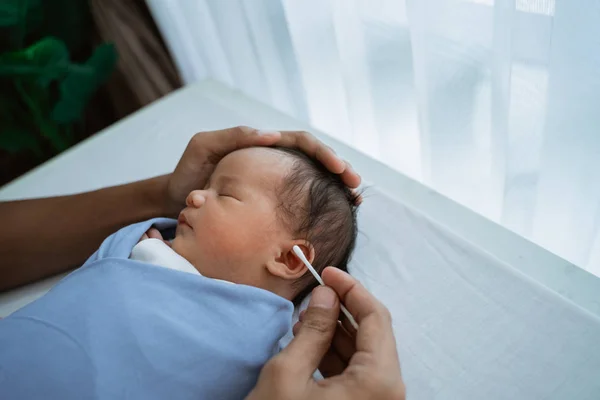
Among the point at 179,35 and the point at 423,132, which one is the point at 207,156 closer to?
the point at 423,132

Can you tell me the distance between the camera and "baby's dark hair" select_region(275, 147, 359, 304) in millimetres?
909

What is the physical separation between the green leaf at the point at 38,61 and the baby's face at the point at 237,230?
1.29 m

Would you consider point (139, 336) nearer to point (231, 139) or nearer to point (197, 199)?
point (197, 199)

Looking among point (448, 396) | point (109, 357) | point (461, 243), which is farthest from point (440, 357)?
point (109, 357)

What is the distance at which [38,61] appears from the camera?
6.24 feet

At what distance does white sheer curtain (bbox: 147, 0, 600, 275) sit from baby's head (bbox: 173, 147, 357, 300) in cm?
34

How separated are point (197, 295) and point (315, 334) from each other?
228 millimetres

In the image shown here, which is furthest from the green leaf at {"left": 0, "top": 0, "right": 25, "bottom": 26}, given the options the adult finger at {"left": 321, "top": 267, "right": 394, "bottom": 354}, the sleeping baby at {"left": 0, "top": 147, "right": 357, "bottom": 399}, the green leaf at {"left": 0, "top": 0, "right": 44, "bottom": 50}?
the adult finger at {"left": 321, "top": 267, "right": 394, "bottom": 354}

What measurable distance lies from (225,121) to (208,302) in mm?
723

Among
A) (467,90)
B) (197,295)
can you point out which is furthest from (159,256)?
(467,90)

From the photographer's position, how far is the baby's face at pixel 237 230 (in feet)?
2.93

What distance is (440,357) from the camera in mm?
854

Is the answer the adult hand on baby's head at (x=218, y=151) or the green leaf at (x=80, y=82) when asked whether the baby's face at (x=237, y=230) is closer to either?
the adult hand on baby's head at (x=218, y=151)

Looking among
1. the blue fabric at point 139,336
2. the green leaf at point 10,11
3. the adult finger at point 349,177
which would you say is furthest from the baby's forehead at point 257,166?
the green leaf at point 10,11
